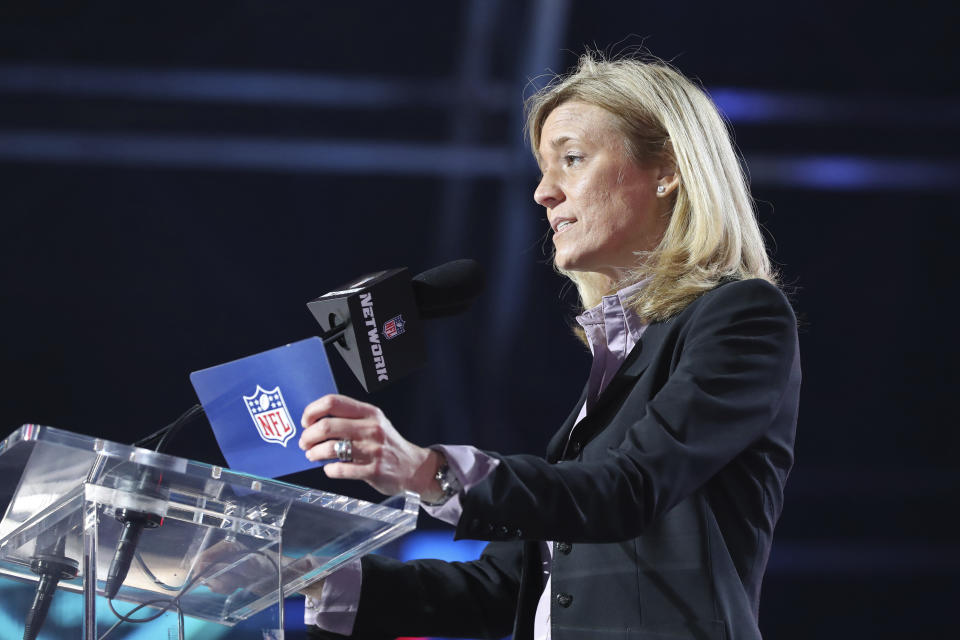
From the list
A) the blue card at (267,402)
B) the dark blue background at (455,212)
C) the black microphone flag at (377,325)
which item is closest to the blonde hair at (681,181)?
the black microphone flag at (377,325)

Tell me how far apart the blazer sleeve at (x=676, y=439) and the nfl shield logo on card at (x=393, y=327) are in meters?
0.32

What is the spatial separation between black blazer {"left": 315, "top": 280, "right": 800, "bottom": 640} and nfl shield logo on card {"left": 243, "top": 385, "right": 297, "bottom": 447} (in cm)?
23

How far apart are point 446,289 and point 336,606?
51 cm

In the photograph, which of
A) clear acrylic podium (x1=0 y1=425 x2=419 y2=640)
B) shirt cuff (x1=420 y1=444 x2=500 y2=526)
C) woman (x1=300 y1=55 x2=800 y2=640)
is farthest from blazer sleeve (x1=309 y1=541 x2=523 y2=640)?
shirt cuff (x1=420 y1=444 x2=500 y2=526)

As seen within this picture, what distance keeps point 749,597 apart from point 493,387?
2.77 metres

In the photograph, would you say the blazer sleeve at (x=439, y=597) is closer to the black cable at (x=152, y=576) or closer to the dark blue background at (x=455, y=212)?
the black cable at (x=152, y=576)

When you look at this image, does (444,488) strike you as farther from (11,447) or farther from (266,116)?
(266,116)

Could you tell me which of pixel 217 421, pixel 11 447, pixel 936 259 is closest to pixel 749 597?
pixel 217 421

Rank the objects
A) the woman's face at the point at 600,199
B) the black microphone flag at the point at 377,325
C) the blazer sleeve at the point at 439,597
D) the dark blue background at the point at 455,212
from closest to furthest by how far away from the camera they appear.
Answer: the black microphone flag at the point at 377,325 < the blazer sleeve at the point at 439,597 < the woman's face at the point at 600,199 < the dark blue background at the point at 455,212

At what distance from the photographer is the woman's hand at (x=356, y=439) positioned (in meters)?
0.97

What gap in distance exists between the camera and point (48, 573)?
1.15 m

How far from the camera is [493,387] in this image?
13.5ft

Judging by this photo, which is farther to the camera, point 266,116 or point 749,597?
point 266,116

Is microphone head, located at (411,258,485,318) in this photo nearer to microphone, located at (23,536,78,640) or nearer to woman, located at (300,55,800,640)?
woman, located at (300,55,800,640)
